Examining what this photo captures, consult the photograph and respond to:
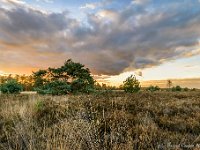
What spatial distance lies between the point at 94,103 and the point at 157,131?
4220 millimetres

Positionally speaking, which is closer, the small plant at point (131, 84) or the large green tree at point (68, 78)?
the large green tree at point (68, 78)

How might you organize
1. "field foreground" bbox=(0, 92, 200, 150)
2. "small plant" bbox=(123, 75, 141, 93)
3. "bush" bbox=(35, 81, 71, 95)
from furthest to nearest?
1. "small plant" bbox=(123, 75, 141, 93)
2. "bush" bbox=(35, 81, 71, 95)
3. "field foreground" bbox=(0, 92, 200, 150)

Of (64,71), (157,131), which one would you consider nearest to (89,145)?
(157,131)

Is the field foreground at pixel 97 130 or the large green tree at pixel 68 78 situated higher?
the large green tree at pixel 68 78

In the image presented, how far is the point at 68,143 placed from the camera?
5656mm

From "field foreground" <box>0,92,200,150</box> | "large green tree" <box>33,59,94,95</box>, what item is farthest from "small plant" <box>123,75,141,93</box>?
"field foreground" <box>0,92,200,150</box>

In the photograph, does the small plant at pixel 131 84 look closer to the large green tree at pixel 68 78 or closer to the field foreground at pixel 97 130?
the large green tree at pixel 68 78

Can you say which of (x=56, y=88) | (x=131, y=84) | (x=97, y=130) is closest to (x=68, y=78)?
(x=56, y=88)

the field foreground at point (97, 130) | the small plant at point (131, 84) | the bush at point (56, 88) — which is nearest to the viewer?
the field foreground at point (97, 130)

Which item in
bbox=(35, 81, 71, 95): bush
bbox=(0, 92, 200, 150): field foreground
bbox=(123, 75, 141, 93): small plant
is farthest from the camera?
bbox=(123, 75, 141, 93): small plant

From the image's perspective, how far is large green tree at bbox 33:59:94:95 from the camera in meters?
33.1

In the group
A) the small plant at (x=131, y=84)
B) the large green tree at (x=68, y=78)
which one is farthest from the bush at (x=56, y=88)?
the small plant at (x=131, y=84)

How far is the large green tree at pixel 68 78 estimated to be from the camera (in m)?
33.1

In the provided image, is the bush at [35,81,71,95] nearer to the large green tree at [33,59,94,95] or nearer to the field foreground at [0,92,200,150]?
the large green tree at [33,59,94,95]
